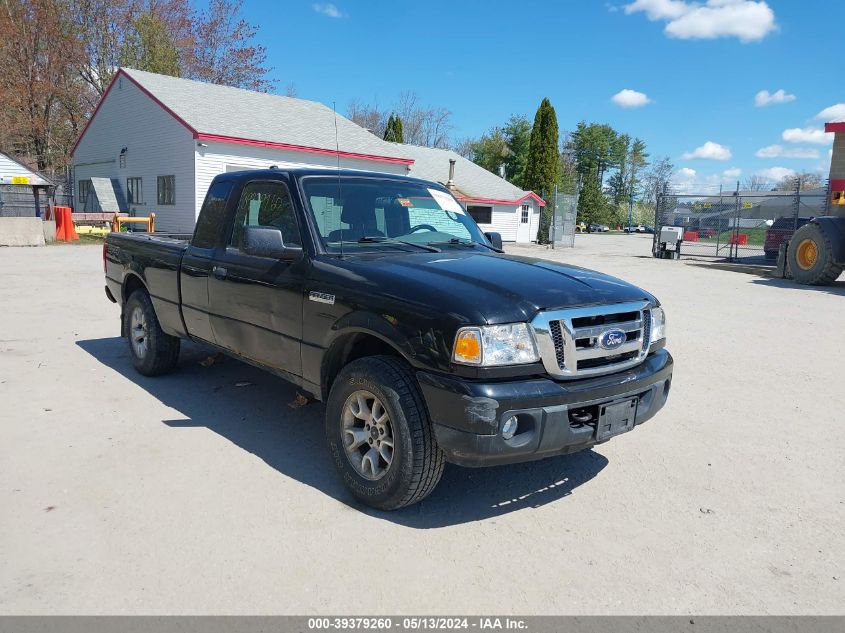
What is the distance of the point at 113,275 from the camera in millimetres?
6680

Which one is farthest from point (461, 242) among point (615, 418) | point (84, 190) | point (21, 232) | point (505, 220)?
point (505, 220)

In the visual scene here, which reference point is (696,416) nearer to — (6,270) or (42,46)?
(6,270)

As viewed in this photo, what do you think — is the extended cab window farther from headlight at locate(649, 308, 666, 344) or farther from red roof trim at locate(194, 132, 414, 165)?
red roof trim at locate(194, 132, 414, 165)

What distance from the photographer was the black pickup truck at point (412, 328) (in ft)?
10.2

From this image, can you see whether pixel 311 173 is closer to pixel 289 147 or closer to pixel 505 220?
pixel 289 147

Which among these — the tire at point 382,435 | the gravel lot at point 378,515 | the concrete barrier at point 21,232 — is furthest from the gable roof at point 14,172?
the tire at point 382,435

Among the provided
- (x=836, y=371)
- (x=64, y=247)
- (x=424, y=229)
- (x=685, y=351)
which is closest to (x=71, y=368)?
(x=424, y=229)

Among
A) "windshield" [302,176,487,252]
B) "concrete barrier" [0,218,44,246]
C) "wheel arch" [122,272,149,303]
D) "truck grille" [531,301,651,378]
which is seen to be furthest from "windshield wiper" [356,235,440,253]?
"concrete barrier" [0,218,44,246]

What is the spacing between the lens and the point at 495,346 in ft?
10.2

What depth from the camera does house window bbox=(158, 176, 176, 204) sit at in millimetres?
25125

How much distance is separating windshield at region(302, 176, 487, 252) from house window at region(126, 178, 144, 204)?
2566 centimetres

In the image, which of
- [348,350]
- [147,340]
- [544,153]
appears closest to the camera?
[348,350]

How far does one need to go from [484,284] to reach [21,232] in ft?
69.7

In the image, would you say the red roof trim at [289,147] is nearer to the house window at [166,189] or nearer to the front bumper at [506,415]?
the house window at [166,189]
